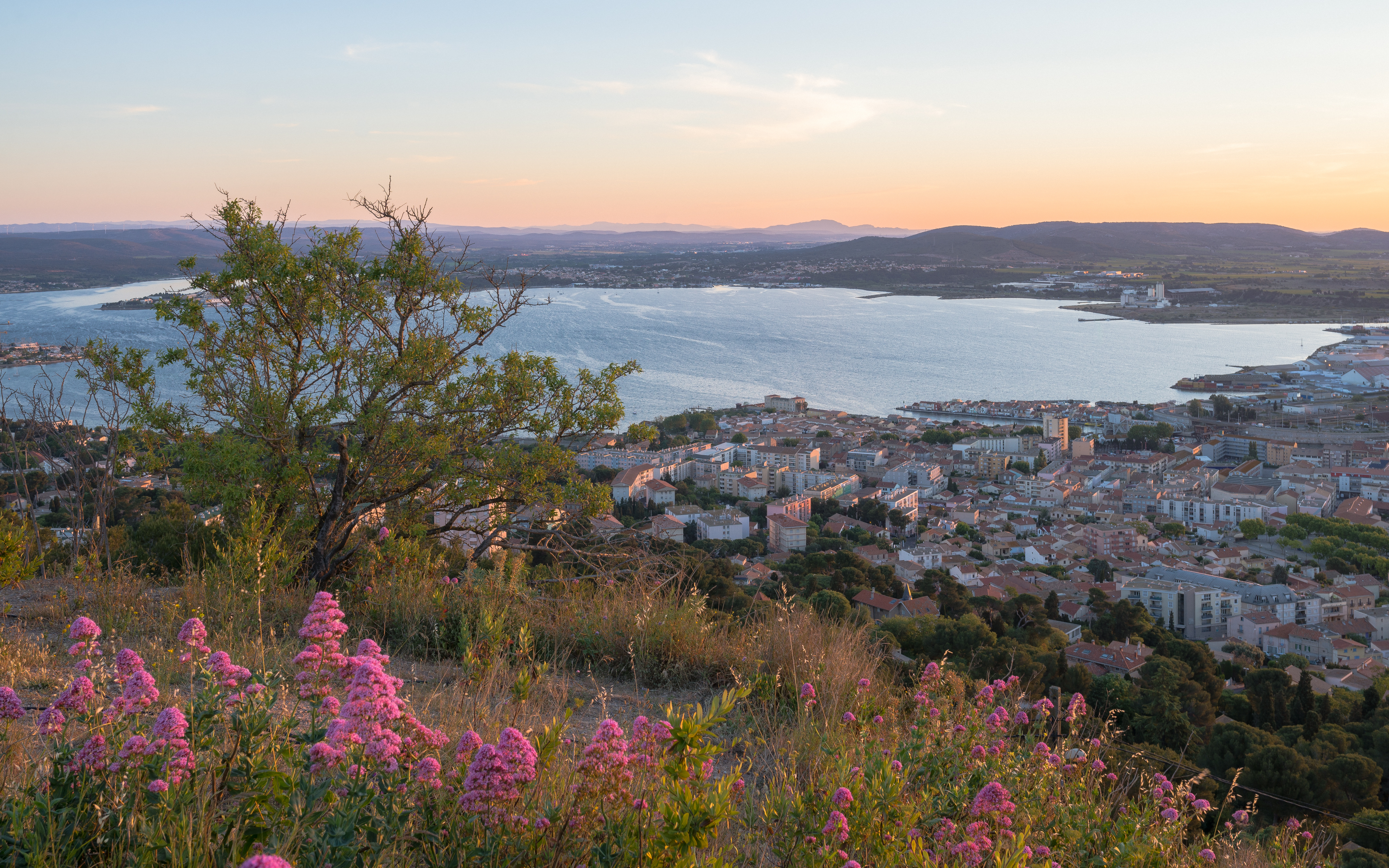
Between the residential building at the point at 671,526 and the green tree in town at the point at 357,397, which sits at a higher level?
the green tree in town at the point at 357,397

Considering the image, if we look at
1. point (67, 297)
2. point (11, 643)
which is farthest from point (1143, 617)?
point (67, 297)

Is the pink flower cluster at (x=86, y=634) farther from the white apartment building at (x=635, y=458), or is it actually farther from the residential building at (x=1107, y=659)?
the white apartment building at (x=635, y=458)

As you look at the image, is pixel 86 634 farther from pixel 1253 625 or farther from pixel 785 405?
pixel 785 405

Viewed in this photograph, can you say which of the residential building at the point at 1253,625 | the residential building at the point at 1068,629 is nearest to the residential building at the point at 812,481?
the residential building at the point at 1253,625

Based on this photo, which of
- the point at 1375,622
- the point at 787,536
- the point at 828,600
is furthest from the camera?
the point at 787,536

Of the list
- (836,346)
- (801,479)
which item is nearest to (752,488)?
(801,479)

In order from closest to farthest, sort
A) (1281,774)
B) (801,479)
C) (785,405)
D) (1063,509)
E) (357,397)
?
(357,397) → (1281,774) → (1063,509) → (801,479) → (785,405)

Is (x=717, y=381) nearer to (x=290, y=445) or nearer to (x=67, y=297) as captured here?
(x=67, y=297)
